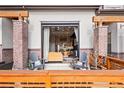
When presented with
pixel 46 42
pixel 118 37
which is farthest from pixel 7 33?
pixel 118 37

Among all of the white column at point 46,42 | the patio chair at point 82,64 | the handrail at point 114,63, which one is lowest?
the patio chair at point 82,64

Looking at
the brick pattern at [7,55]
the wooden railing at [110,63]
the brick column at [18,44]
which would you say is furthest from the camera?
the brick pattern at [7,55]

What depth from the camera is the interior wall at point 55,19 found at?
620 inches

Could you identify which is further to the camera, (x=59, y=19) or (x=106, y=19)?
(x=59, y=19)

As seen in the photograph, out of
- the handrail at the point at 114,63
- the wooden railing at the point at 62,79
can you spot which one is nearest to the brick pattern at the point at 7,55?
the handrail at the point at 114,63

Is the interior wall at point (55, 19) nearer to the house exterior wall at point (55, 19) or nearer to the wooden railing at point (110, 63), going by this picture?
the house exterior wall at point (55, 19)

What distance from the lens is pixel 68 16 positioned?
15.8 m

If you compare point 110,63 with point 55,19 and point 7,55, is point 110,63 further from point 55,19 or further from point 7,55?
point 7,55

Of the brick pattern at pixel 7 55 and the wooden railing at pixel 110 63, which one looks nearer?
the wooden railing at pixel 110 63

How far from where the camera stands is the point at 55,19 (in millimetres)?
15820

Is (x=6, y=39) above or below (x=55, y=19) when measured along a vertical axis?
below
